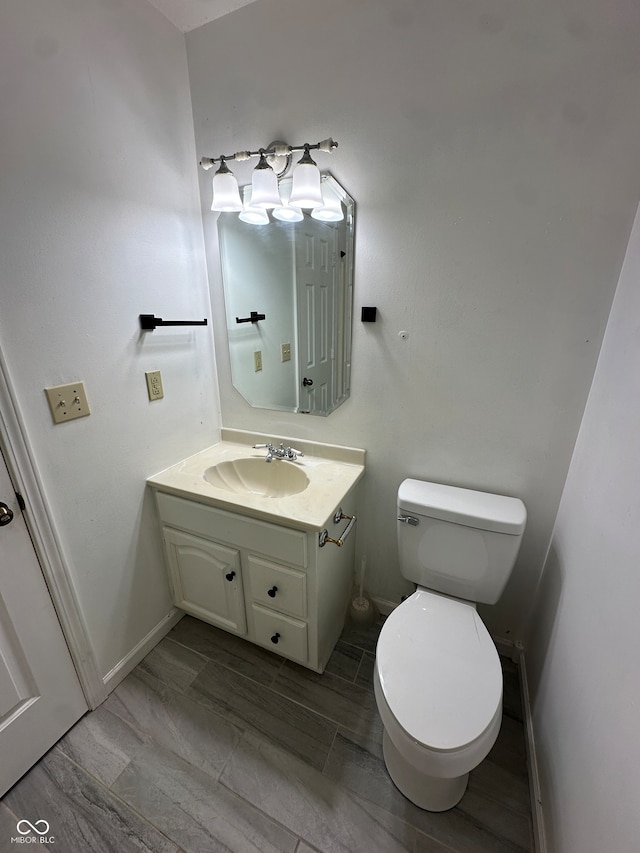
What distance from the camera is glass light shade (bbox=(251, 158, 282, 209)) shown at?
3.86 ft

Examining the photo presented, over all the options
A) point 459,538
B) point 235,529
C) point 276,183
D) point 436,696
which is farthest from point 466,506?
point 276,183

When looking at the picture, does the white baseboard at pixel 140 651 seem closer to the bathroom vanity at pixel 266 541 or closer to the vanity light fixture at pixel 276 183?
the bathroom vanity at pixel 266 541

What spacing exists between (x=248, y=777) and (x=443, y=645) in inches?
30.9

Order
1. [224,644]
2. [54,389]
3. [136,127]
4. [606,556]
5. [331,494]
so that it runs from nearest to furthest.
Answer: [606,556] → [54,389] → [136,127] → [331,494] → [224,644]

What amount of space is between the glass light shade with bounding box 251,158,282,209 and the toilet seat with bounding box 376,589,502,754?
1.52m

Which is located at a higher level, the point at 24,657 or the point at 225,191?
the point at 225,191

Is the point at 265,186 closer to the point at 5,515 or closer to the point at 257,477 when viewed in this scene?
the point at 257,477

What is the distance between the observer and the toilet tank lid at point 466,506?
3.74ft

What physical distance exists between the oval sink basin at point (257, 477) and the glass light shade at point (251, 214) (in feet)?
3.31

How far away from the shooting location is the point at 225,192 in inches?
49.0

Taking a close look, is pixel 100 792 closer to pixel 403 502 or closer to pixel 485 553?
pixel 403 502

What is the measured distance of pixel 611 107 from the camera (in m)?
0.89

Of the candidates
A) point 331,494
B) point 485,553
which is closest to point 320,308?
point 331,494

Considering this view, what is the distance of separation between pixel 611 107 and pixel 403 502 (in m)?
1.27
